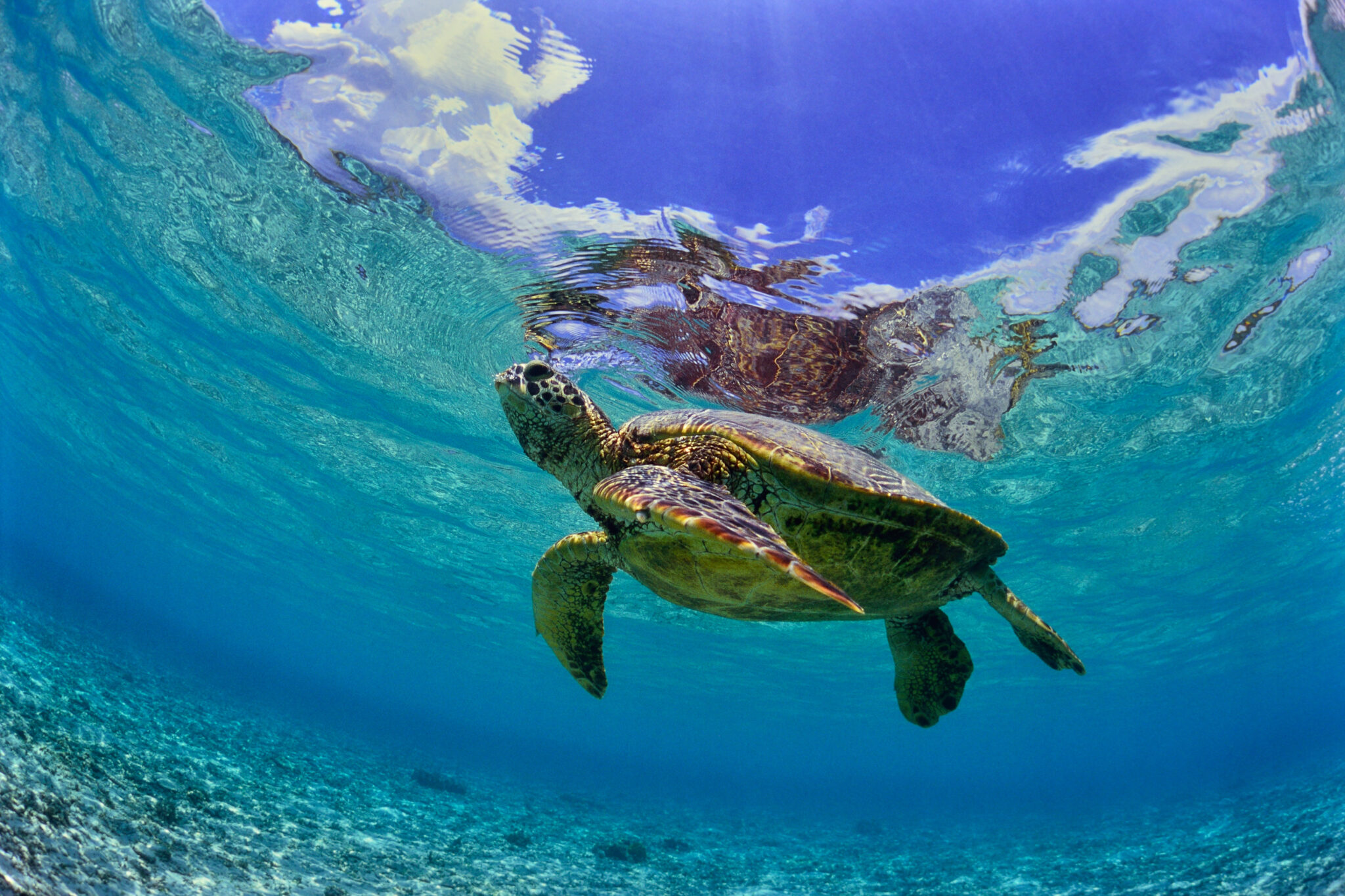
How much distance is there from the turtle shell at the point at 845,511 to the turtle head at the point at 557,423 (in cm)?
34

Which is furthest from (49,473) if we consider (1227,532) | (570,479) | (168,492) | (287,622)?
(1227,532)

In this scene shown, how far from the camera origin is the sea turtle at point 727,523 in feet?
10.1

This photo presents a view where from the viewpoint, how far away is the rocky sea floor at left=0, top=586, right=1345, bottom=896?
5480 mm

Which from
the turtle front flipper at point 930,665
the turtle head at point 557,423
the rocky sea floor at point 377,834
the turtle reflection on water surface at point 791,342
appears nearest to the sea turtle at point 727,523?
the turtle head at point 557,423

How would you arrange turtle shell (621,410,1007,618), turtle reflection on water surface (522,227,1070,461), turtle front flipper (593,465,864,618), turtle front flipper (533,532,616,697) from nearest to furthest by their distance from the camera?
turtle front flipper (593,465,864,618) < turtle shell (621,410,1007,618) < turtle front flipper (533,532,616,697) < turtle reflection on water surface (522,227,1070,461)

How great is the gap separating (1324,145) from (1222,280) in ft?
6.04

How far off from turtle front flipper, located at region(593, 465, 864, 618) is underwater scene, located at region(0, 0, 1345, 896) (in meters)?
0.04

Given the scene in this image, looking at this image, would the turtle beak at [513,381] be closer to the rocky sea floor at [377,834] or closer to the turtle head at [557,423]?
the turtle head at [557,423]

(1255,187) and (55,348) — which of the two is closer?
(1255,187)

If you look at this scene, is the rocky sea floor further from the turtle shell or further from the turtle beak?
the turtle shell

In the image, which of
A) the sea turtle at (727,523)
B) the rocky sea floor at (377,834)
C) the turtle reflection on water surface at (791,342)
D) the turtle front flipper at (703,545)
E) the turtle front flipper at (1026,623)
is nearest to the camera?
the turtle front flipper at (703,545)

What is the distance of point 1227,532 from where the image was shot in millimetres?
15422

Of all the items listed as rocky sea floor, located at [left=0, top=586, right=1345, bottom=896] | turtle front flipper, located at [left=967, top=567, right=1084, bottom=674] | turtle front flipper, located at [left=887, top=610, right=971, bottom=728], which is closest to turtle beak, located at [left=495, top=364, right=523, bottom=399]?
turtle front flipper, located at [left=967, top=567, right=1084, bottom=674]

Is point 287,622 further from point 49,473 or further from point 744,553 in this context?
point 744,553
